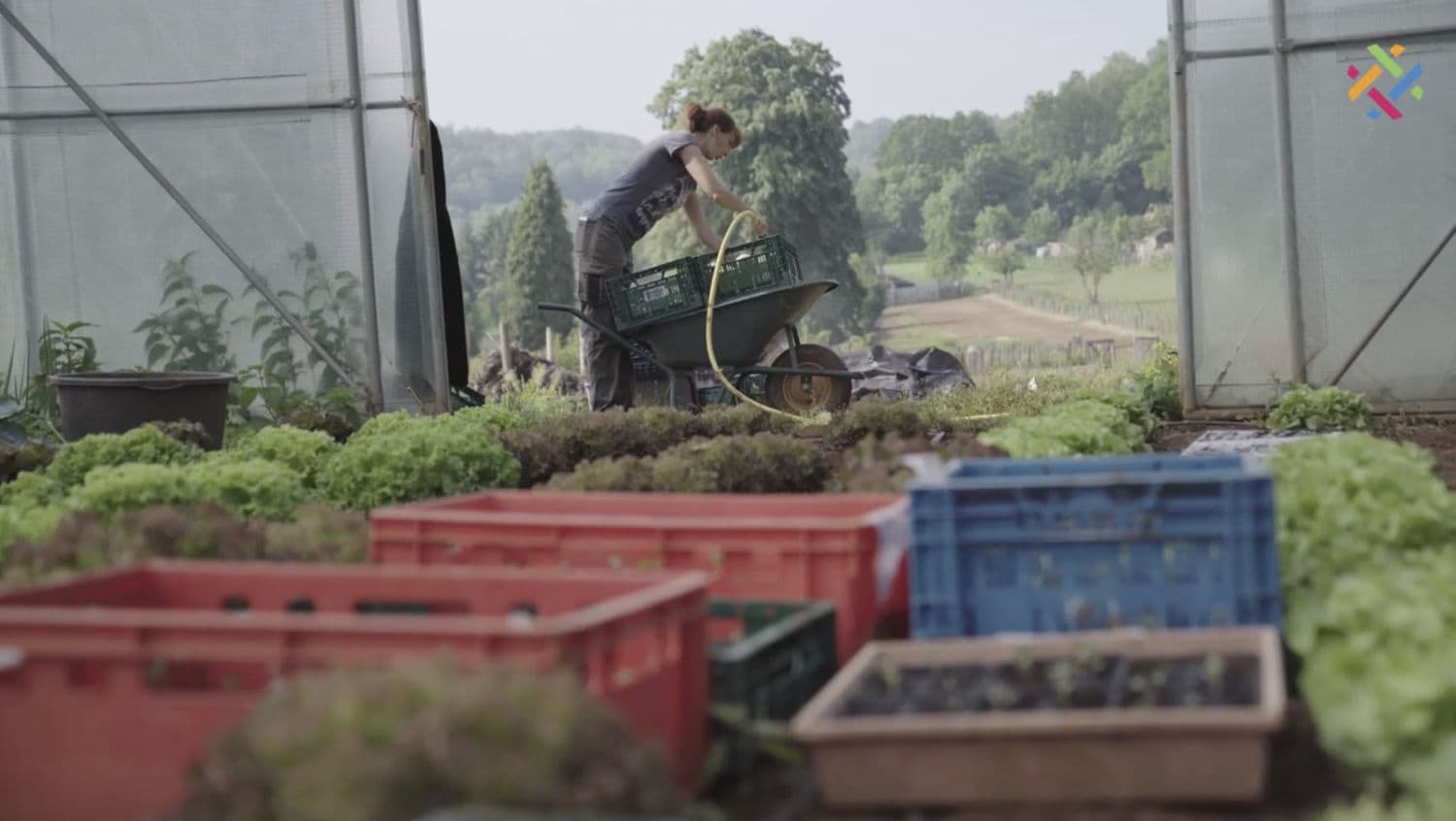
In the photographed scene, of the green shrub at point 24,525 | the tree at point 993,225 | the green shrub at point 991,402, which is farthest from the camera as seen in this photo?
the tree at point 993,225

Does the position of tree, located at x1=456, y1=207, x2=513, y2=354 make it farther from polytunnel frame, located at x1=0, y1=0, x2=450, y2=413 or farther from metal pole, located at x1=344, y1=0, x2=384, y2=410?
metal pole, located at x1=344, y1=0, x2=384, y2=410

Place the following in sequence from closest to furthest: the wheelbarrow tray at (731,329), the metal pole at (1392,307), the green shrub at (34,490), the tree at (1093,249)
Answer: the green shrub at (34,490) → the metal pole at (1392,307) → the wheelbarrow tray at (731,329) → the tree at (1093,249)

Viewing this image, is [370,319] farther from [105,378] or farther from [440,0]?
[440,0]

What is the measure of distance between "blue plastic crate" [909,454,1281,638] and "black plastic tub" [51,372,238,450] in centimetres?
554

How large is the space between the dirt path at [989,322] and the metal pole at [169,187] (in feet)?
161

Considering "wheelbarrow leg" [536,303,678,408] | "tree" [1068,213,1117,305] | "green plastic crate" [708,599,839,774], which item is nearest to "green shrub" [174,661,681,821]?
"green plastic crate" [708,599,839,774]

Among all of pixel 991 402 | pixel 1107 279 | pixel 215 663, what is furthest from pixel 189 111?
pixel 1107 279

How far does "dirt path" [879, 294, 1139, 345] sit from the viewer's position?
60500 millimetres

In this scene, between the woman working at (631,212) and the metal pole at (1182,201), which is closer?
the metal pole at (1182,201)

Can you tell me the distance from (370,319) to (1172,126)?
5.44 m

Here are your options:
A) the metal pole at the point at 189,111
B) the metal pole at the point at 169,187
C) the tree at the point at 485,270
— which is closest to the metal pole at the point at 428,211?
the metal pole at the point at 189,111

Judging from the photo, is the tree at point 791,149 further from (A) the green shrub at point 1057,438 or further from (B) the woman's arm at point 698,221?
(A) the green shrub at point 1057,438

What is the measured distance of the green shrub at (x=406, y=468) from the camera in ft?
24.0

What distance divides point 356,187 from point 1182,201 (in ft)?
17.8
